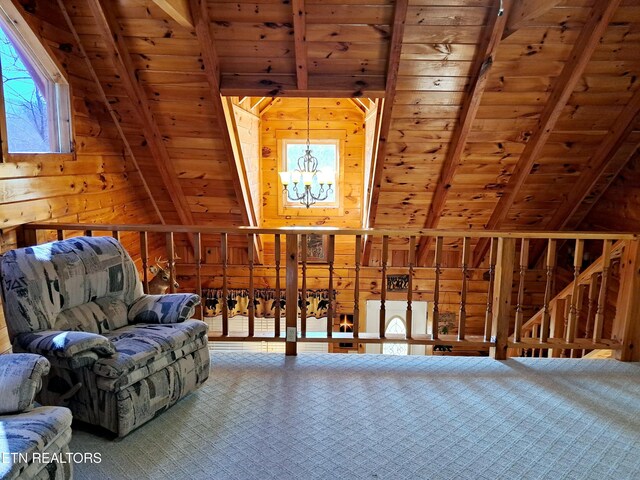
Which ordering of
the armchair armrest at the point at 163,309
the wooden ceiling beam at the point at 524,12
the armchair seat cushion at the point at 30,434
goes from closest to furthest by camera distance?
the armchair seat cushion at the point at 30,434, the armchair armrest at the point at 163,309, the wooden ceiling beam at the point at 524,12

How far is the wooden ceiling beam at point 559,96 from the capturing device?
3.22 m

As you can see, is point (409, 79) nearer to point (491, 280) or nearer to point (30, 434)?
point (491, 280)

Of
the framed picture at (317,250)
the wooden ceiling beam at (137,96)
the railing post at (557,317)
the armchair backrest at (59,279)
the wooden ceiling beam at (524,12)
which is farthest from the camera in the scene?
the framed picture at (317,250)

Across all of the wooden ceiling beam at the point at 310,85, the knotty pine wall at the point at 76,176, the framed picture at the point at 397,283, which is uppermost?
the wooden ceiling beam at the point at 310,85

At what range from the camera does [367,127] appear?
5727 millimetres

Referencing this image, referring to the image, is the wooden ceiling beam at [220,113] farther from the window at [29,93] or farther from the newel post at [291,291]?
the newel post at [291,291]

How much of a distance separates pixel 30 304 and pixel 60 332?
22 centimetres

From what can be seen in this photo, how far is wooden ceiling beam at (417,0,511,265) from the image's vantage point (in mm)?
3291

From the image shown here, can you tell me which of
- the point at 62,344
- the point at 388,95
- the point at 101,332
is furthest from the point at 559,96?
the point at 62,344

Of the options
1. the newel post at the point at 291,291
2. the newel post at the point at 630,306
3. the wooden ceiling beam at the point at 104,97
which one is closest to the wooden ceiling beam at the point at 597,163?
the newel post at the point at 630,306

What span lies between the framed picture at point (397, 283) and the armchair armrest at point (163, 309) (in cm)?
401

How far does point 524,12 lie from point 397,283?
395cm

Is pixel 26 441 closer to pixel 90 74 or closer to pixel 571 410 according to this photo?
pixel 571 410

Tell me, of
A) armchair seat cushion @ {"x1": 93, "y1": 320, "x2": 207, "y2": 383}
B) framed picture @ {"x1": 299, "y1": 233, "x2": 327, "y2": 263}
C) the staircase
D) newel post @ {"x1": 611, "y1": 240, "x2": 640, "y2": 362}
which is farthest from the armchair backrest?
framed picture @ {"x1": 299, "y1": 233, "x2": 327, "y2": 263}
